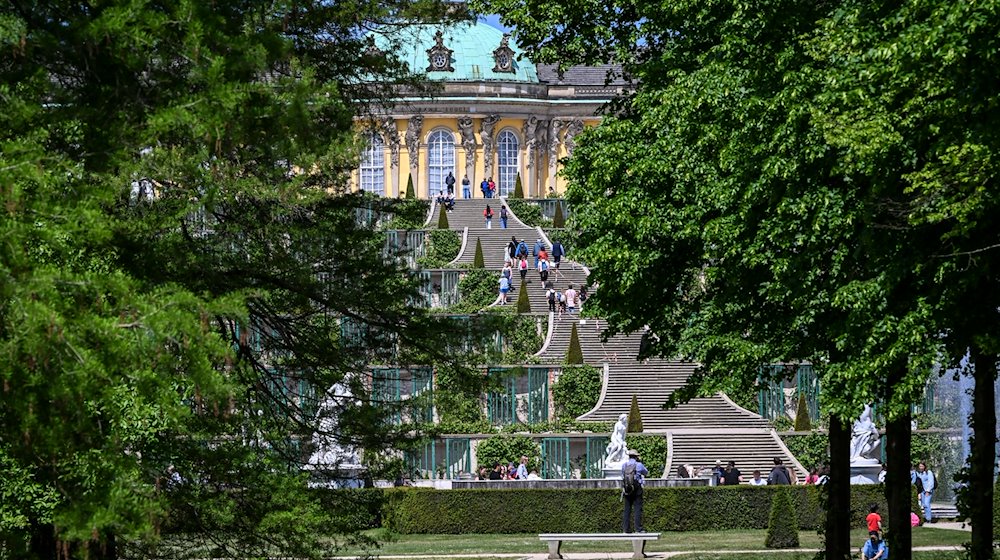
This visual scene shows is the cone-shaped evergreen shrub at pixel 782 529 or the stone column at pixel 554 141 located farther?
the stone column at pixel 554 141

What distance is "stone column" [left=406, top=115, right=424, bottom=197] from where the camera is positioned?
260 feet

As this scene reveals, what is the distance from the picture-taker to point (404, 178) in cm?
8069

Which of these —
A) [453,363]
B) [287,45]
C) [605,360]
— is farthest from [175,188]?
[605,360]

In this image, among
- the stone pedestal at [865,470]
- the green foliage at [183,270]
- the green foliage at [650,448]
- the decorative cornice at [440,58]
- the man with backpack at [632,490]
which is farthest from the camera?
the decorative cornice at [440,58]

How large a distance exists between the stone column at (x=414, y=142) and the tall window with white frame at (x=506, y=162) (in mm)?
3612

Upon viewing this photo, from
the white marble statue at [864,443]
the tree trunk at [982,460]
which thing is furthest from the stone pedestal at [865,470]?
the tree trunk at [982,460]

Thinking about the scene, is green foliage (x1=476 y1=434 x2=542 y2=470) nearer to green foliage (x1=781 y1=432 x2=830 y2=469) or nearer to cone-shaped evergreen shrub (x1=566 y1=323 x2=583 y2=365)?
cone-shaped evergreen shrub (x1=566 y1=323 x2=583 y2=365)

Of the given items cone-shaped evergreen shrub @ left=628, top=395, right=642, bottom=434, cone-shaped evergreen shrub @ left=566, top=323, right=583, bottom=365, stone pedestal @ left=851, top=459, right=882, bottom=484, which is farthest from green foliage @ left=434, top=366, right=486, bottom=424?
cone-shaped evergreen shrub @ left=566, top=323, right=583, bottom=365

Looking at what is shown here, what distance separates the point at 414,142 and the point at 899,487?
Answer: 6177 centimetres

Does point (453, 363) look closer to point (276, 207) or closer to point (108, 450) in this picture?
point (276, 207)

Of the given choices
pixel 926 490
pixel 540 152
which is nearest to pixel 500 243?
pixel 540 152

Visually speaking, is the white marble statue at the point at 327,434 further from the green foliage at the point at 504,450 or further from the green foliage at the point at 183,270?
the green foliage at the point at 504,450

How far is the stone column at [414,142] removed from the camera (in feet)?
260

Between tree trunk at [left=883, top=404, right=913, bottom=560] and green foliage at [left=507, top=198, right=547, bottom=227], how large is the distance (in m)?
47.9
